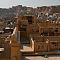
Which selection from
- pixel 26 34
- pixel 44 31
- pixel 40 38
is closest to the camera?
pixel 40 38

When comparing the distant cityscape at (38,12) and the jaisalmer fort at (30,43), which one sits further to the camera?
the distant cityscape at (38,12)

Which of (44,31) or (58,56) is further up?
(44,31)

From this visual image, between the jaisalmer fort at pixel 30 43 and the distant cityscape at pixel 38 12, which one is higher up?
the distant cityscape at pixel 38 12

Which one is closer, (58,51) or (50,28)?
(58,51)

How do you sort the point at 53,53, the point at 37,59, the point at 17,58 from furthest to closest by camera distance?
the point at 53,53 < the point at 37,59 < the point at 17,58

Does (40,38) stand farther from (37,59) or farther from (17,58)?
(17,58)

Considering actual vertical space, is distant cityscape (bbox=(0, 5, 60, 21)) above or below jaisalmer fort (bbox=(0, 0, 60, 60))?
above

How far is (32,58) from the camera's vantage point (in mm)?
13086

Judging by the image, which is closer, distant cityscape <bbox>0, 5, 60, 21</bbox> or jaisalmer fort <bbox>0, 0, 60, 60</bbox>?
jaisalmer fort <bbox>0, 0, 60, 60</bbox>

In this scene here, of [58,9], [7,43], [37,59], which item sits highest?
[58,9]

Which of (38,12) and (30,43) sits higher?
(38,12)

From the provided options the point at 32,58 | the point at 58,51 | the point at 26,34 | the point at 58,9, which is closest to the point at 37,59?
the point at 32,58

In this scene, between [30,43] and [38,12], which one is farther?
[38,12]

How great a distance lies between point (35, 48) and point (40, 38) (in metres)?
2.91
